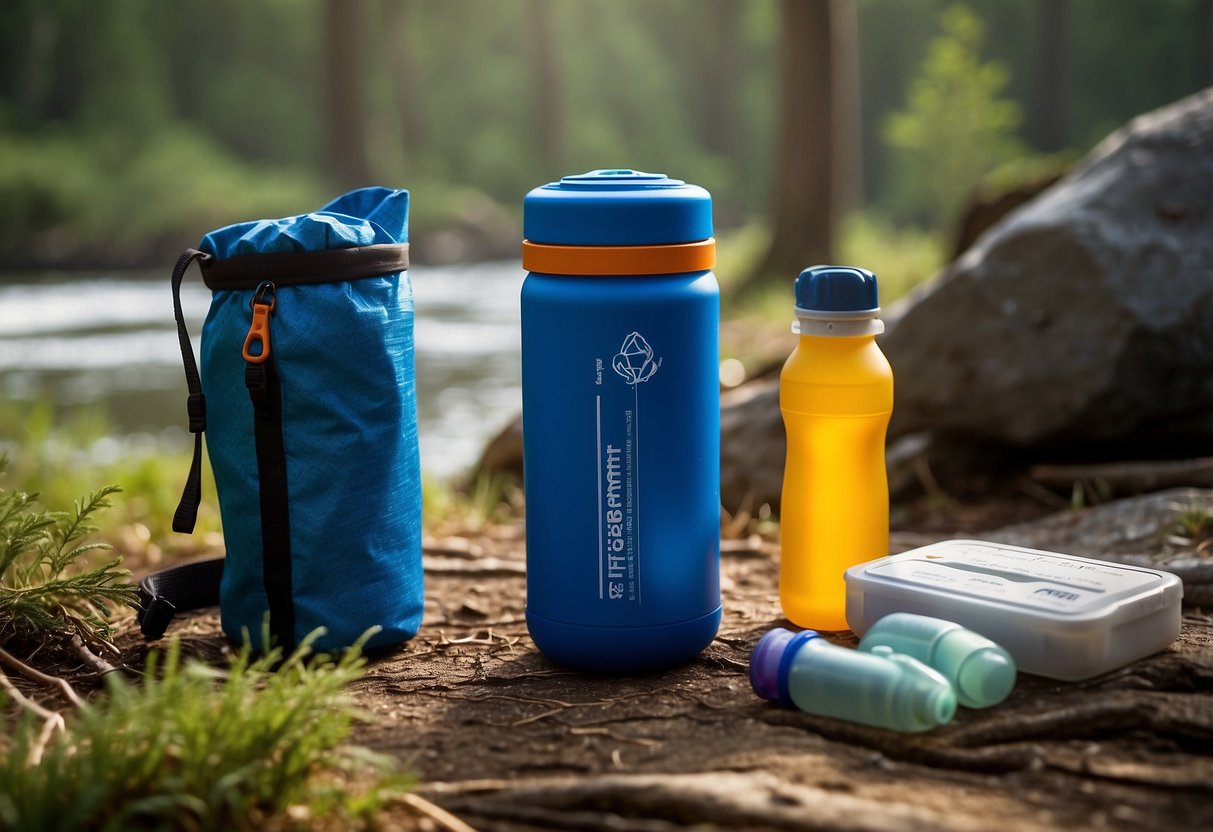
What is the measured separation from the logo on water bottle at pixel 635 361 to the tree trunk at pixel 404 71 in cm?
1968

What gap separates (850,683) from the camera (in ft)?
6.66

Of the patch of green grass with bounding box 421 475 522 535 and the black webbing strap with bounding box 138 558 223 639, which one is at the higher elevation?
the black webbing strap with bounding box 138 558 223 639

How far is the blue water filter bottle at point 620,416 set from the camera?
2.21 meters

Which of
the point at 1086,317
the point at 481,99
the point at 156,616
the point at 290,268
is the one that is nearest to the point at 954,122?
the point at 481,99

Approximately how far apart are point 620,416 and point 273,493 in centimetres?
69

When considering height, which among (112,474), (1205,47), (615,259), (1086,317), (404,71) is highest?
(404,71)

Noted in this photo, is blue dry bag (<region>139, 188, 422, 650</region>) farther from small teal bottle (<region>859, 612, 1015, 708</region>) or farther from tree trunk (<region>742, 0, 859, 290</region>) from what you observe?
tree trunk (<region>742, 0, 859, 290</region>)

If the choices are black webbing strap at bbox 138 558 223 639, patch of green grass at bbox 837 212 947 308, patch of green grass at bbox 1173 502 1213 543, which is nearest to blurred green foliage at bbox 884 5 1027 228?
patch of green grass at bbox 837 212 947 308

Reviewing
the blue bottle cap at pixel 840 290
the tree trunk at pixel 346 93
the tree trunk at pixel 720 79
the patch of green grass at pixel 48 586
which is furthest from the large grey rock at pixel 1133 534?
the tree trunk at pixel 720 79

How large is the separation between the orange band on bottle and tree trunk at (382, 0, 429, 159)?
1959cm

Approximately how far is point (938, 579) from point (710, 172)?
2410 centimetres

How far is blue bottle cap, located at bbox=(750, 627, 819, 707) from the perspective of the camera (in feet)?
6.97

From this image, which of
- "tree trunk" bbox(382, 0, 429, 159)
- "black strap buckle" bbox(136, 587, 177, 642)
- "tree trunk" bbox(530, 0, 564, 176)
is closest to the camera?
"black strap buckle" bbox(136, 587, 177, 642)

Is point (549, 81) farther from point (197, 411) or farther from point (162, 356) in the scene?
point (197, 411)
